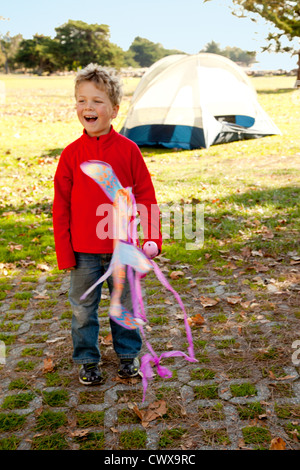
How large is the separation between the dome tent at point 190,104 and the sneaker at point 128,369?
7810 millimetres

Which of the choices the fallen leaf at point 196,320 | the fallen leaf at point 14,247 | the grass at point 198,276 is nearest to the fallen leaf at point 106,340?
the grass at point 198,276

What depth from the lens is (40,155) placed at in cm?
998

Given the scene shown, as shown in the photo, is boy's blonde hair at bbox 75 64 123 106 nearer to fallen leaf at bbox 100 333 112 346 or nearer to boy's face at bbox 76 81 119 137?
boy's face at bbox 76 81 119 137

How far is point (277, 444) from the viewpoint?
2238 millimetres

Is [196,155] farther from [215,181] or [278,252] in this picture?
[278,252]

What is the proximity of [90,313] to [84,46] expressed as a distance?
57604 mm

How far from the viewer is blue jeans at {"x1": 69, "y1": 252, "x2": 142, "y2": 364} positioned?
262cm

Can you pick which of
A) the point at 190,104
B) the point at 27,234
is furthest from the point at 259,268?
the point at 190,104

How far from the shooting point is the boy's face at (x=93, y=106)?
7.98ft

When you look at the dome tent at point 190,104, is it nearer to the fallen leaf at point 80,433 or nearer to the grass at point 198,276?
the grass at point 198,276

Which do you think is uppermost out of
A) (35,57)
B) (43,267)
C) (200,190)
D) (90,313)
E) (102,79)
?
(35,57)

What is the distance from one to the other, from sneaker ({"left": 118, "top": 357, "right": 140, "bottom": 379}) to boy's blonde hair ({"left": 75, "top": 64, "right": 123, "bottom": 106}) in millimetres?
1605

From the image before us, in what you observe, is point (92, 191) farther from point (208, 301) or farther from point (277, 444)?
point (208, 301)

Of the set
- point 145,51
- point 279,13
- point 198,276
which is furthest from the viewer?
point 145,51
